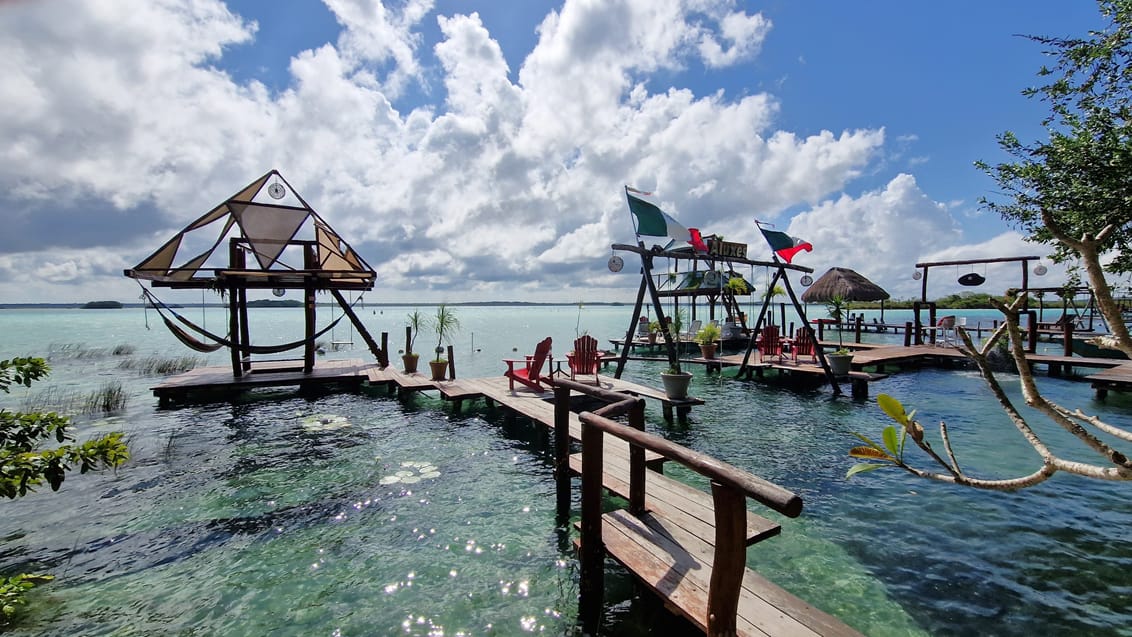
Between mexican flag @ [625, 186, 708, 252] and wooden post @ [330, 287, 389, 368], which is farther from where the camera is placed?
wooden post @ [330, 287, 389, 368]

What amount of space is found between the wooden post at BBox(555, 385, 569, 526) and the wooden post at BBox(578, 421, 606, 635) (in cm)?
149

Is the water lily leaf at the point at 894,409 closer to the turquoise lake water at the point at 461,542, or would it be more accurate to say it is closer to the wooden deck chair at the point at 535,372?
the turquoise lake water at the point at 461,542

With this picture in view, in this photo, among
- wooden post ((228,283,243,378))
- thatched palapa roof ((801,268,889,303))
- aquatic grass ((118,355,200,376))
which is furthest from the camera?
thatched palapa roof ((801,268,889,303))

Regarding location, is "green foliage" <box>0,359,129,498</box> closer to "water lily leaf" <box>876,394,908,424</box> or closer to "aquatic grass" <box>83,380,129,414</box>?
"water lily leaf" <box>876,394,908,424</box>

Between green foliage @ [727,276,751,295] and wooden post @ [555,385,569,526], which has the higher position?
green foliage @ [727,276,751,295]

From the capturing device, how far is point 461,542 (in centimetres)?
511

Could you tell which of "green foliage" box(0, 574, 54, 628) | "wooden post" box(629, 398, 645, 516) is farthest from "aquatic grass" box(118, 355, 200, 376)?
"wooden post" box(629, 398, 645, 516)

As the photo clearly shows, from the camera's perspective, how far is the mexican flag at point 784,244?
13852 millimetres

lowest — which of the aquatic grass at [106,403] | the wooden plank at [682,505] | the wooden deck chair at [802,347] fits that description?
the aquatic grass at [106,403]

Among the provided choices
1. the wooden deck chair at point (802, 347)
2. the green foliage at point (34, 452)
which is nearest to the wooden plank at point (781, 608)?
the green foliage at point (34, 452)

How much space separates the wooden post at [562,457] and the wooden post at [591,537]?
1490 mm

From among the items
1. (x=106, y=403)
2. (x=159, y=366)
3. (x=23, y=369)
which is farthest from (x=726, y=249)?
(x=159, y=366)

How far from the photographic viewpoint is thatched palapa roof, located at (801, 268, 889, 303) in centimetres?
2111

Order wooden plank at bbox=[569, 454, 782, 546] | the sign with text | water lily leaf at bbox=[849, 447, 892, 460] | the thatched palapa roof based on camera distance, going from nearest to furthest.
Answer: water lily leaf at bbox=[849, 447, 892, 460], wooden plank at bbox=[569, 454, 782, 546], the sign with text, the thatched palapa roof
